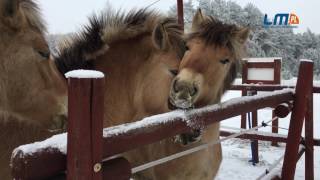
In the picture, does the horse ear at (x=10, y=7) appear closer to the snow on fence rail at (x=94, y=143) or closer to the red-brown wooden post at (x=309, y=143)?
the snow on fence rail at (x=94, y=143)

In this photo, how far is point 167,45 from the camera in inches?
128

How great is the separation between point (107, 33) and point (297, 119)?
200 centimetres

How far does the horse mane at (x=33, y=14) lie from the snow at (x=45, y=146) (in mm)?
1412

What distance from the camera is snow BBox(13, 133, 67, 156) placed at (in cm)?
89

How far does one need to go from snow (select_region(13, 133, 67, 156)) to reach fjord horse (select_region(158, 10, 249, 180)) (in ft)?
4.56

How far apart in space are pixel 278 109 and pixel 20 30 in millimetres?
2184

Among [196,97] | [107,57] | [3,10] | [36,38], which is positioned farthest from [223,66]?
[3,10]

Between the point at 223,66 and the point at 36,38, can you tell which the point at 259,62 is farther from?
the point at 36,38

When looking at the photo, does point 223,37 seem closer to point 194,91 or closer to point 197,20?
point 197,20

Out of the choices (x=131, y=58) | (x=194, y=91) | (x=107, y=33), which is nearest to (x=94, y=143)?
(x=194, y=91)

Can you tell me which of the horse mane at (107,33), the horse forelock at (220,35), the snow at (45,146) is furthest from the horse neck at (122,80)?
the snow at (45,146)

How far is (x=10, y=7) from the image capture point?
2.02 meters

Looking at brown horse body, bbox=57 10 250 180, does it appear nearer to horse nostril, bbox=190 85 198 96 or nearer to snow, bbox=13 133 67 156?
horse nostril, bbox=190 85 198 96

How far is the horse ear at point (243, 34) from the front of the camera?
291 cm
